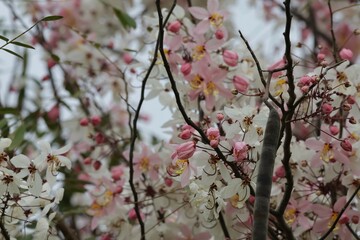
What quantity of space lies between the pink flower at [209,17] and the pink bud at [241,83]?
0.12m

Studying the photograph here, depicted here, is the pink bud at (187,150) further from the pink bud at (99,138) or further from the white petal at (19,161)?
the pink bud at (99,138)

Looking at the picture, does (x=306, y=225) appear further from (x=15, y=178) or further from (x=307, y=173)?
(x=15, y=178)

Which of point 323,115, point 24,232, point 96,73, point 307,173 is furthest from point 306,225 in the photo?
point 96,73

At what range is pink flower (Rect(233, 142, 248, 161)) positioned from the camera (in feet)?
3.47

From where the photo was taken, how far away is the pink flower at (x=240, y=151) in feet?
3.47

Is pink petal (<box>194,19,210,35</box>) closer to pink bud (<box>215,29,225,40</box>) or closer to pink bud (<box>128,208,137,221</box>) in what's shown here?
pink bud (<box>215,29,225,40</box>)

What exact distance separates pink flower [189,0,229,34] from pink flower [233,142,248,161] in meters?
0.44

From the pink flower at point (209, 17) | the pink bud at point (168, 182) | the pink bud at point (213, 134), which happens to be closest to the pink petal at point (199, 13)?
the pink flower at point (209, 17)

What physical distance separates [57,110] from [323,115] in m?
1.19

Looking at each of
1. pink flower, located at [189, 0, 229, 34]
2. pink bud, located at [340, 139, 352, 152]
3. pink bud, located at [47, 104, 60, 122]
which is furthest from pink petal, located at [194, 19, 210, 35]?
pink bud, located at [47, 104, 60, 122]

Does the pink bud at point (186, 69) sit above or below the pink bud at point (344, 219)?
above

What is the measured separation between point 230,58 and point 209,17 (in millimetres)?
108

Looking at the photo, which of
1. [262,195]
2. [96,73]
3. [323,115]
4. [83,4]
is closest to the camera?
[262,195]

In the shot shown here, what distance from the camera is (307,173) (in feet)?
4.37
